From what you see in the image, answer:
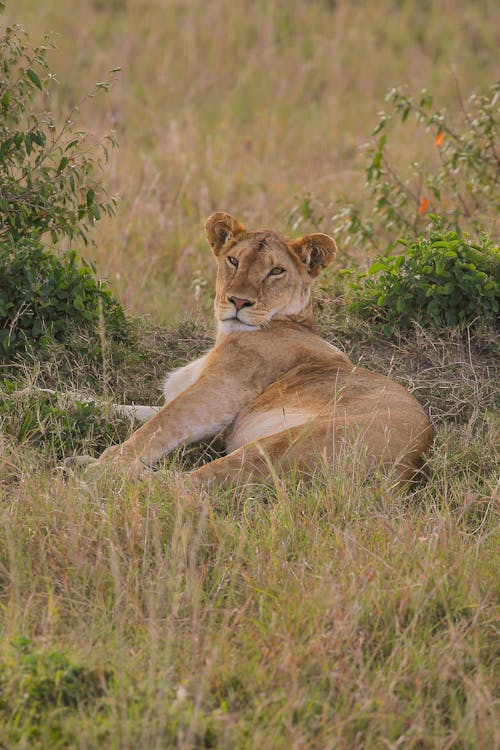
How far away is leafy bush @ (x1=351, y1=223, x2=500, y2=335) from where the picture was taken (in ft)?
19.6

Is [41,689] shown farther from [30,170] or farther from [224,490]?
[30,170]

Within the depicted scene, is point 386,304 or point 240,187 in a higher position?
point 386,304

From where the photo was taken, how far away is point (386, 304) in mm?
6195

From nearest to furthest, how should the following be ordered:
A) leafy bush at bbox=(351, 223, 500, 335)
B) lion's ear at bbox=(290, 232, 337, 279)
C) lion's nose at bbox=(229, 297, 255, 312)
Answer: lion's nose at bbox=(229, 297, 255, 312) < lion's ear at bbox=(290, 232, 337, 279) < leafy bush at bbox=(351, 223, 500, 335)

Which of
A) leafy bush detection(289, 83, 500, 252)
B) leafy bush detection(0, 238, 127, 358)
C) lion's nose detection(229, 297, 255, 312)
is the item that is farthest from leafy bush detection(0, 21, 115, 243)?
leafy bush detection(289, 83, 500, 252)

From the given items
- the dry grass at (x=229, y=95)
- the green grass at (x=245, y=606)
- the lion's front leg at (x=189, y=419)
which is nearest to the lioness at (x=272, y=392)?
the lion's front leg at (x=189, y=419)

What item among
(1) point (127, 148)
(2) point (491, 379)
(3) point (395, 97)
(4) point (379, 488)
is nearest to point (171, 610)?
(4) point (379, 488)

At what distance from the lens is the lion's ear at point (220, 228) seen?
5629mm

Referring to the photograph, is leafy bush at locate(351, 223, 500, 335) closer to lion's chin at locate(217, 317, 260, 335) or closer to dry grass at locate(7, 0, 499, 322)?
lion's chin at locate(217, 317, 260, 335)

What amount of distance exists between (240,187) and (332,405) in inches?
216

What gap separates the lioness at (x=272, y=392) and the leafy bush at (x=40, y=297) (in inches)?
25.1

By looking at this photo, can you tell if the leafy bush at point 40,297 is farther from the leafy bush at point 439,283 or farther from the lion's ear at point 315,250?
the leafy bush at point 439,283

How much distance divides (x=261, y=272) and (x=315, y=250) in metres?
0.39

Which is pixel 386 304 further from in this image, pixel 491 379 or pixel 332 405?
pixel 332 405
